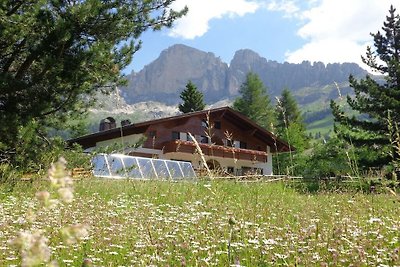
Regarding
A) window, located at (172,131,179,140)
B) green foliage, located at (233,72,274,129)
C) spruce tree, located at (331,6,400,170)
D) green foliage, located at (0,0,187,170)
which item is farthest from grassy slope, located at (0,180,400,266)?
green foliage, located at (233,72,274,129)

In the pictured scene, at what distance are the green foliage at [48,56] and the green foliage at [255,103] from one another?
5549 centimetres

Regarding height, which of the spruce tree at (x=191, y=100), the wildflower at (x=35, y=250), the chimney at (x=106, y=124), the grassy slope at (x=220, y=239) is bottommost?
the grassy slope at (x=220, y=239)

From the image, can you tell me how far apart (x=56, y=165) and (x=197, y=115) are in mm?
39449

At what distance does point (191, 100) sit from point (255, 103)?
20520mm

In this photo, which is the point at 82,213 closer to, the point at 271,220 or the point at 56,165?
the point at 271,220

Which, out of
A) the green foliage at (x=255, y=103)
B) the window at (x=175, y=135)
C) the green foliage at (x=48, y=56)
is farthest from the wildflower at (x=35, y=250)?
the green foliage at (x=255, y=103)

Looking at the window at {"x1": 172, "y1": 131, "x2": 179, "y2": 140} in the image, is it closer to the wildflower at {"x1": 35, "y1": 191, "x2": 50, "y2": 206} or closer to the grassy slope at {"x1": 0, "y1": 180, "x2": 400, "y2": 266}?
the grassy slope at {"x1": 0, "y1": 180, "x2": 400, "y2": 266}

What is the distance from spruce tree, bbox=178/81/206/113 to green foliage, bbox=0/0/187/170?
37362mm

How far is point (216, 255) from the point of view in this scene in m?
4.06

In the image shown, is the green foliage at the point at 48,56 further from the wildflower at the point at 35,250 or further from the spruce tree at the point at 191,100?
the spruce tree at the point at 191,100

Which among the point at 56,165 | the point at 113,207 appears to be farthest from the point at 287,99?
the point at 56,165

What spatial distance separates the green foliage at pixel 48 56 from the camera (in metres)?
11.1

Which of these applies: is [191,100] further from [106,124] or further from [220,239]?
[220,239]

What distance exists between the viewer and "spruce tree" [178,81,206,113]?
5100cm
